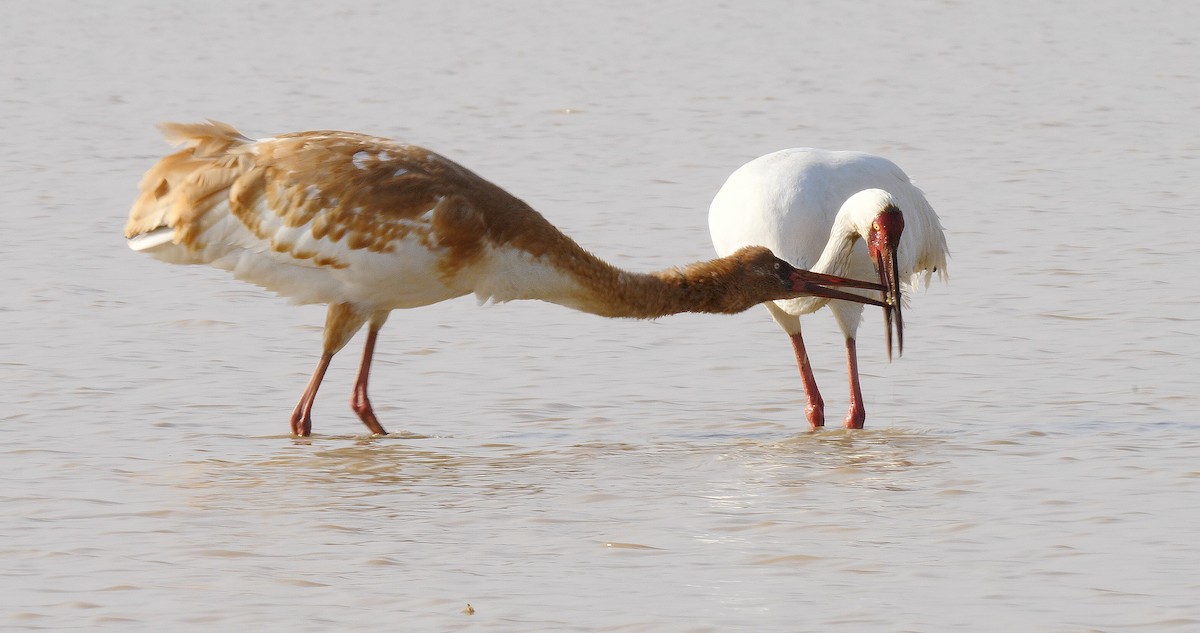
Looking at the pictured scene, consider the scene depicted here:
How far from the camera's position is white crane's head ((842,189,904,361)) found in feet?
28.8

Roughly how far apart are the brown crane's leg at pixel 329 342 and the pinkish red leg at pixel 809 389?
2188mm

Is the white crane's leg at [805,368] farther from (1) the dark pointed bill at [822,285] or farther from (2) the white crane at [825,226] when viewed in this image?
(1) the dark pointed bill at [822,285]

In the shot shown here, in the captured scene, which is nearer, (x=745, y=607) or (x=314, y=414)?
(x=745, y=607)

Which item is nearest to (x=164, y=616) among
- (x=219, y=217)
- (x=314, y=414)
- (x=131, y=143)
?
(x=219, y=217)

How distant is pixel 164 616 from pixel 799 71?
15.8m

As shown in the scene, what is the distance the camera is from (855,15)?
2603 centimetres

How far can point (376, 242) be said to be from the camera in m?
8.53

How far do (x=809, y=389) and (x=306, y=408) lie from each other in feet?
8.00

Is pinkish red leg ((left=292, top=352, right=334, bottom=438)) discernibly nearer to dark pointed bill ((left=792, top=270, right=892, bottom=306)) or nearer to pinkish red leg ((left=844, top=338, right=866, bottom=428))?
dark pointed bill ((left=792, top=270, right=892, bottom=306))

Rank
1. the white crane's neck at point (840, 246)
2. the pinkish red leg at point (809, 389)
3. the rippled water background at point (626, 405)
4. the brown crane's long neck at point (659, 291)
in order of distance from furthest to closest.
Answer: the pinkish red leg at point (809, 389) → the white crane's neck at point (840, 246) → the brown crane's long neck at point (659, 291) → the rippled water background at point (626, 405)

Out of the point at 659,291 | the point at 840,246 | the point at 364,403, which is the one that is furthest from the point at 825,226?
the point at 364,403

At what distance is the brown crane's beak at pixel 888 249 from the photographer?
28.8 feet

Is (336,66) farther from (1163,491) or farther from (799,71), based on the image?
(1163,491)

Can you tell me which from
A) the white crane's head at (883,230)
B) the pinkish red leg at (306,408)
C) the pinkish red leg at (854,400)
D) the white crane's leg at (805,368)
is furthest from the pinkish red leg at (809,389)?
the pinkish red leg at (306,408)
